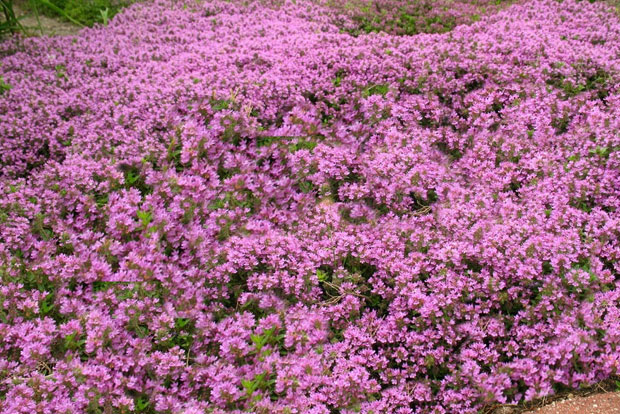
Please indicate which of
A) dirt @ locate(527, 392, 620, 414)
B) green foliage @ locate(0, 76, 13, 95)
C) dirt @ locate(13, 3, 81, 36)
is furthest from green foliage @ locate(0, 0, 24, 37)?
dirt @ locate(527, 392, 620, 414)

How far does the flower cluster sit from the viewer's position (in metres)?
3.90

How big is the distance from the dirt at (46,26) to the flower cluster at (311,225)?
1893 millimetres

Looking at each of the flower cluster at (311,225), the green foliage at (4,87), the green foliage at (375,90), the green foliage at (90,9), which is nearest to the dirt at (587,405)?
the flower cluster at (311,225)

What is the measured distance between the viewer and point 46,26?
32.2ft

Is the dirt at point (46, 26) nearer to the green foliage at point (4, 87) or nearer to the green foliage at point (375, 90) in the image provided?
the green foliage at point (4, 87)

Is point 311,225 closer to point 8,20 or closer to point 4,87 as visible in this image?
point 4,87

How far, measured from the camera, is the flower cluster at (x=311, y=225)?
390 cm

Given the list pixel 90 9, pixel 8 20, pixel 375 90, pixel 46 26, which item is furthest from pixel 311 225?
pixel 46 26

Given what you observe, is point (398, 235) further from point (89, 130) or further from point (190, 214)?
point (89, 130)

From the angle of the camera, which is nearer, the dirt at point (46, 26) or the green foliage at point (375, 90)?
the green foliage at point (375, 90)

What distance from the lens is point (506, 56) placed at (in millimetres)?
7129

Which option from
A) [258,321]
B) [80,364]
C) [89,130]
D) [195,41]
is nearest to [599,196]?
[258,321]

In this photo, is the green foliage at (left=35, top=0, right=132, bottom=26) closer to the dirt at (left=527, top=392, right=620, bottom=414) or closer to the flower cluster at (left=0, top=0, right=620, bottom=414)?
the flower cluster at (left=0, top=0, right=620, bottom=414)

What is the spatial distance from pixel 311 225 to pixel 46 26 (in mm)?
7557
